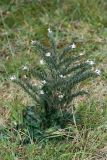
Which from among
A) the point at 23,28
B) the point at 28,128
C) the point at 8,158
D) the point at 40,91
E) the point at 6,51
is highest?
the point at 23,28

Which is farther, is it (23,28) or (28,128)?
(23,28)

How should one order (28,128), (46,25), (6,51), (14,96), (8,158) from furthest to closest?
(46,25)
(6,51)
(14,96)
(28,128)
(8,158)

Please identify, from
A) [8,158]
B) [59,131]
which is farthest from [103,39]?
[8,158]

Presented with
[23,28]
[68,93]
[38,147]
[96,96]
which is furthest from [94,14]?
[38,147]

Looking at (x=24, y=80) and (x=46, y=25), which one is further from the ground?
(x=46, y=25)

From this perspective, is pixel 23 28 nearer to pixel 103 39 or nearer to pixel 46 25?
pixel 46 25

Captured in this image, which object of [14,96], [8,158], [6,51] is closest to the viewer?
[8,158]
